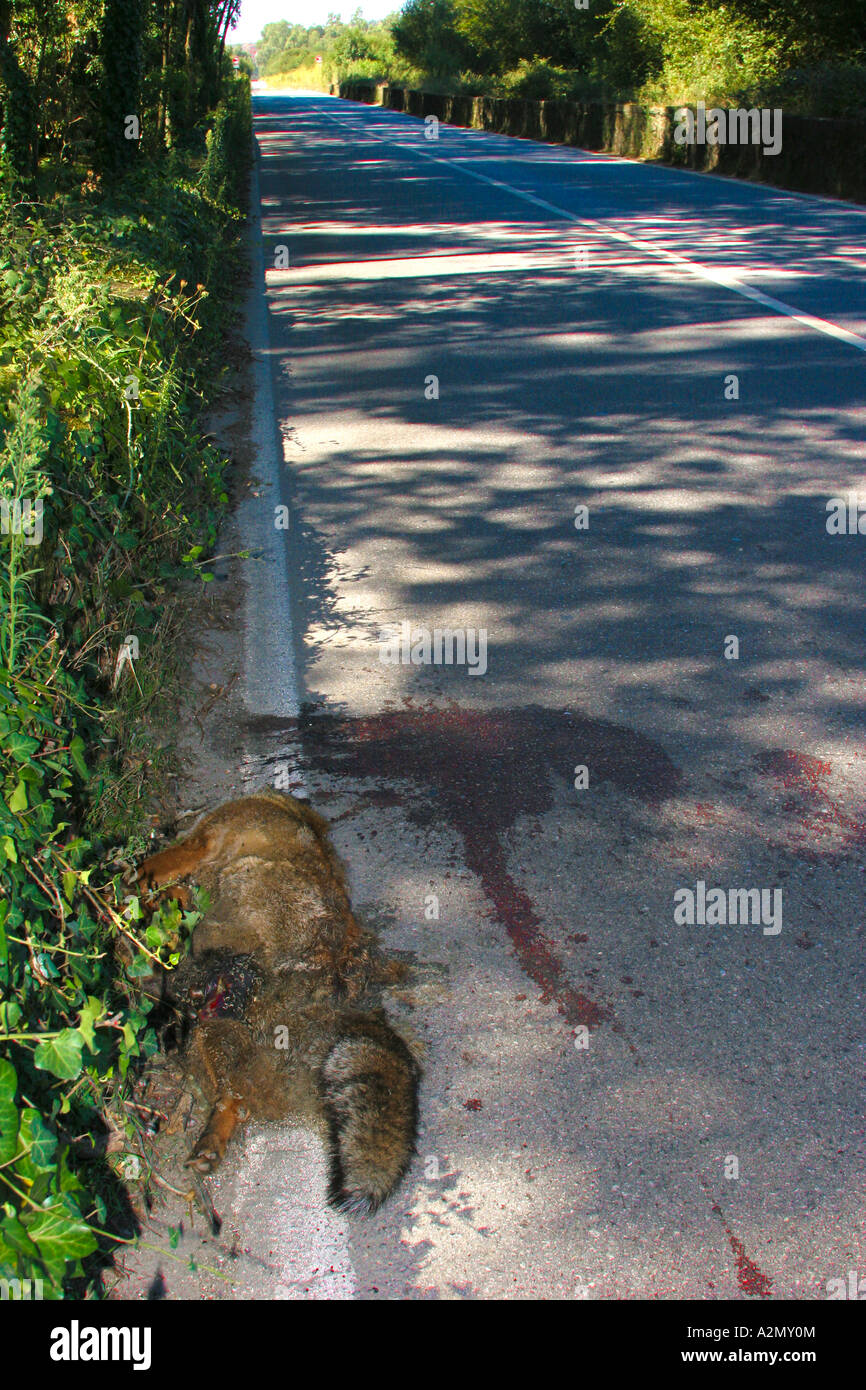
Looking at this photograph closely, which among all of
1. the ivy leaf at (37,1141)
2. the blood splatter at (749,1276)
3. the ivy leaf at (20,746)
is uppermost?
the ivy leaf at (20,746)

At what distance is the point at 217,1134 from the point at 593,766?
201 cm

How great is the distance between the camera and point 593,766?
13.9 feet

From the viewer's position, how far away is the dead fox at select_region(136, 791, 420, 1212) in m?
2.79

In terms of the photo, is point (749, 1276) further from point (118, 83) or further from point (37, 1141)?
point (118, 83)

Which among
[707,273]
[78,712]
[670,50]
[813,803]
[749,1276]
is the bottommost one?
[749,1276]

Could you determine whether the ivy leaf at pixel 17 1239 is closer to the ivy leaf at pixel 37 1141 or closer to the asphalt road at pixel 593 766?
the ivy leaf at pixel 37 1141

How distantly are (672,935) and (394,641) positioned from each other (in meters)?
2.26

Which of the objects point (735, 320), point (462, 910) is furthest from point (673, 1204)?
point (735, 320)

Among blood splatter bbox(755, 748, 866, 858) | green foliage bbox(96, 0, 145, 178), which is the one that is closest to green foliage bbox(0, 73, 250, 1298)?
blood splatter bbox(755, 748, 866, 858)

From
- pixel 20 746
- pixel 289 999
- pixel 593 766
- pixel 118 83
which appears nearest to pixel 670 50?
pixel 118 83

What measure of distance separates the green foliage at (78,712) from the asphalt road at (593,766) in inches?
20.1

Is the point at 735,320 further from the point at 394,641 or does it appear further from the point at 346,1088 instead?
the point at 346,1088

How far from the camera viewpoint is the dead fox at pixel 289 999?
2795 mm

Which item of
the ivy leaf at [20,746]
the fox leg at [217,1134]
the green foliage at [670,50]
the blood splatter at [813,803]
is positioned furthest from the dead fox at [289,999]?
the green foliage at [670,50]
